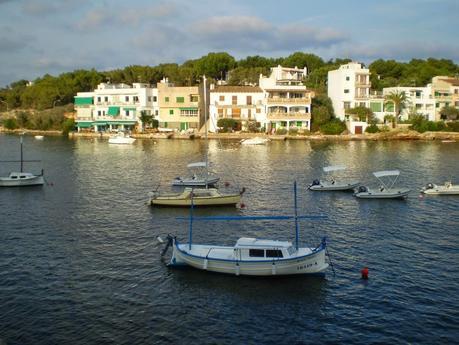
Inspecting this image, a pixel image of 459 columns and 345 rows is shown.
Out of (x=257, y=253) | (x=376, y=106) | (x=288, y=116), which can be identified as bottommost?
(x=257, y=253)

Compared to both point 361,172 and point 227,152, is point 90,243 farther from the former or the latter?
point 227,152

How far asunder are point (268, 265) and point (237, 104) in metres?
92.9

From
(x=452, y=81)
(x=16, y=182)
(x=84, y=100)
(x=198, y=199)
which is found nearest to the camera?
(x=198, y=199)

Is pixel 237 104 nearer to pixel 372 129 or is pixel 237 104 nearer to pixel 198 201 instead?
pixel 372 129

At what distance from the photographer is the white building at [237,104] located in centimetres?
11744

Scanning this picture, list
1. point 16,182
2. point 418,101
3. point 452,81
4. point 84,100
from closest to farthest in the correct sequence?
point 16,182 → point 418,101 → point 452,81 → point 84,100

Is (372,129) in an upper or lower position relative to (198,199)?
upper

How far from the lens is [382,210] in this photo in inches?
1741

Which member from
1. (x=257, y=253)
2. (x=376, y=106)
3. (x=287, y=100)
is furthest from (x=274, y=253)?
(x=376, y=106)

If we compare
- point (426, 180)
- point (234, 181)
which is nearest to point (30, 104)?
point (234, 181)

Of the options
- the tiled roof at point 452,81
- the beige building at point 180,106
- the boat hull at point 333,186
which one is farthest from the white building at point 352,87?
the boat hull at point 333,186

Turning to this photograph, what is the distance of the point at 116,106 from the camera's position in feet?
417

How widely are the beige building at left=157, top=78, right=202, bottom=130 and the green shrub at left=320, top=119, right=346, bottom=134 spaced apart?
100 feet

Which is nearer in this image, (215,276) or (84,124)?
(215,276)
